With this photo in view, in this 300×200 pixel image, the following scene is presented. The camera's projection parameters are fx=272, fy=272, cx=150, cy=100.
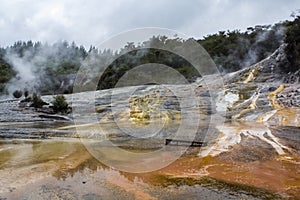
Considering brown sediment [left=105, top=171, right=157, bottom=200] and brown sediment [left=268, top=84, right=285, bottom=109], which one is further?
brown sediment [left=268, top=84, right=285, bottom=109]

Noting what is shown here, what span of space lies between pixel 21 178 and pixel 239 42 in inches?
1299

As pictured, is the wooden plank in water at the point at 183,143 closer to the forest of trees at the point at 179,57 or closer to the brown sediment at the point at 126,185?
the brown sediment at the point at 126,185

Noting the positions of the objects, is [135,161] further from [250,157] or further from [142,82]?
[142,82]

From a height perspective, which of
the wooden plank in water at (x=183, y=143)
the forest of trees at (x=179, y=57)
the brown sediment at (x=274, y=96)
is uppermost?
the forest of trees at (x=179, y=57)

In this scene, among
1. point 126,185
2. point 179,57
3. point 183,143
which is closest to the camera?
point 126,185

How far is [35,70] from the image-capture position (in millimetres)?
43750

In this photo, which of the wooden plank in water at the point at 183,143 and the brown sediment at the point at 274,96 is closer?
the wooden plank in water at the point at 183,143

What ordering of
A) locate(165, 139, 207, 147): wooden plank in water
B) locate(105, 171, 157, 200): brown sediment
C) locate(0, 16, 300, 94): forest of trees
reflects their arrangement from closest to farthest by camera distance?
locate(105, 171, 157, 200): brown sediment → locate(165, 139, 207, 147): wooden plank in water → locate(0, 16, 300, 94): forest of trees

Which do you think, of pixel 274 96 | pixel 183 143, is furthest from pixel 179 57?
pixel 183 143

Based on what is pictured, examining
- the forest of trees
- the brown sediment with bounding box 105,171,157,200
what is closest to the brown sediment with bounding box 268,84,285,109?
the brown sediment with bounding box 105,171,157,200

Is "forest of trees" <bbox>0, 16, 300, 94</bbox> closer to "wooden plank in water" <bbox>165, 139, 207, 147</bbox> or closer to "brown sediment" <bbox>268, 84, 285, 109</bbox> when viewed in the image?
"brown sediment" <bbox>268, 84, 285, 109</bbox>

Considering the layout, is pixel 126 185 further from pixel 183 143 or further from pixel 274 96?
pixel 274 96

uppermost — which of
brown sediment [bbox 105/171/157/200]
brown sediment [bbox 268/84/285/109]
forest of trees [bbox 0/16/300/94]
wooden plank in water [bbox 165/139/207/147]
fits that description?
forest of trees [bbox 0/16/300/94]

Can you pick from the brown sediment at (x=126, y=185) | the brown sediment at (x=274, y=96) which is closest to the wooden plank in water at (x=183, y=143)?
the brown sediment at (x=126, y=185)
